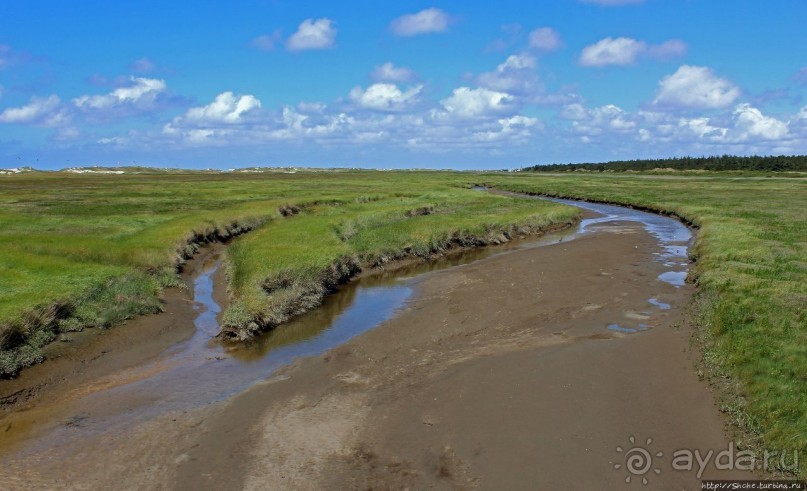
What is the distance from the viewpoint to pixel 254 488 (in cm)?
1044

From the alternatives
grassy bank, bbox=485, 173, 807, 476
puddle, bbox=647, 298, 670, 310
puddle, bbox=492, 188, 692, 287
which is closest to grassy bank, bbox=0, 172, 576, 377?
puddle, bbox=492, 188, 692, 287

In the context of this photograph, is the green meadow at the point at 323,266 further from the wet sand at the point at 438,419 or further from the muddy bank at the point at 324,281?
the wet sand at the point at 438,419

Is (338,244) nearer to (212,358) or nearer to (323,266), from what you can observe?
(323,266)

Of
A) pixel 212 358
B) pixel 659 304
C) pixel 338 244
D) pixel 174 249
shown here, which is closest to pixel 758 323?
pixel 659 304

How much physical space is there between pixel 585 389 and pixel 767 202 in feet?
207

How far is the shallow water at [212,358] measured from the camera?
1386 centimetres

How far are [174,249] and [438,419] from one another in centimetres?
2357

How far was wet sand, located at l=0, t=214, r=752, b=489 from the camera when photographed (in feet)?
35.6

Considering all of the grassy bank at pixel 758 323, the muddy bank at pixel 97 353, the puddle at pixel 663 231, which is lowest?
the muddy bank at pixel 97 353

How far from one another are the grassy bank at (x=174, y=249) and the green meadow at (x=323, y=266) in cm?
8

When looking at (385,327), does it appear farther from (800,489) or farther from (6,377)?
(800,489)

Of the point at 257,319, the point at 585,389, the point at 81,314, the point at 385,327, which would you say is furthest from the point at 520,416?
the point at 81,314

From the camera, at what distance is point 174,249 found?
1252 inches

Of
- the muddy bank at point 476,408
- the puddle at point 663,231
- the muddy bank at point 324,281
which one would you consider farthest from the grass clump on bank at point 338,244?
the puddle at point 663,231
